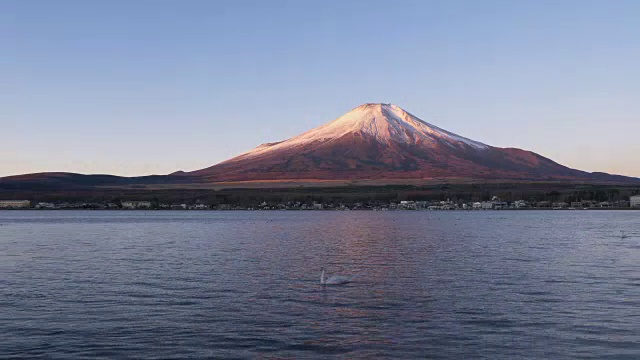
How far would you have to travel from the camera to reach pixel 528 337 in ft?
64.5

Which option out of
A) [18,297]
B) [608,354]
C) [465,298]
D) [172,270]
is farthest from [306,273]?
[608,354]

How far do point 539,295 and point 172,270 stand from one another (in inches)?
781

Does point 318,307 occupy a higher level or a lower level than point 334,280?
lower

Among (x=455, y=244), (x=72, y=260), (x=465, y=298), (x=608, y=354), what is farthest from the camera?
(x=455, y=244)

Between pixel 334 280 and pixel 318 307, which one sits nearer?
pixel 318 307

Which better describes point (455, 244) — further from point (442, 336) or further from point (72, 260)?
point (442, 336)

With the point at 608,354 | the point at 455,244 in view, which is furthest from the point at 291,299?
the point at 455,244

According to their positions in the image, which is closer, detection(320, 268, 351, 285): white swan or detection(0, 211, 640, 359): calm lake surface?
detection(0, 211, 640, 359): calm lake surface

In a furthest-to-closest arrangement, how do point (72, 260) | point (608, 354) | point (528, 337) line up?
point (72, 260), point (528, 337), point (608, 354)

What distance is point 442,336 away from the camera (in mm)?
19750

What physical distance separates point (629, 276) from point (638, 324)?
12570 mm

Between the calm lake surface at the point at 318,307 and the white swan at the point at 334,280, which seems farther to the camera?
the white swan at the point at 334,280

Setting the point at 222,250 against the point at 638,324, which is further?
the point at 222,250

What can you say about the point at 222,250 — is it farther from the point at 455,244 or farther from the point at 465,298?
the point at 465,298
